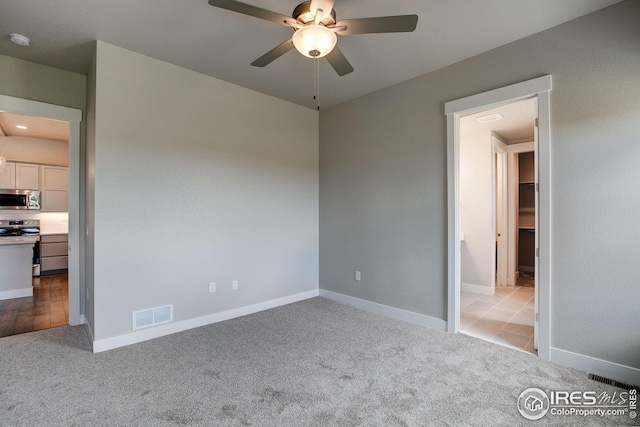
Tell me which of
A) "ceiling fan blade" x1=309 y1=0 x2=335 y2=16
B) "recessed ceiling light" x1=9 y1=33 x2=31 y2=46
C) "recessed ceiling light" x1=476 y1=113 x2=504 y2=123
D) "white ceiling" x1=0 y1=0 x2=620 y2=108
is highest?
"white ceiling" x1=0 y1=0 x2=620 y2=108

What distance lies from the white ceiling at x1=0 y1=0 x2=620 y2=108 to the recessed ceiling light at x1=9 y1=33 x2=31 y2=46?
5cm

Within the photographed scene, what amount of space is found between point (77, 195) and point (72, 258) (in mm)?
719

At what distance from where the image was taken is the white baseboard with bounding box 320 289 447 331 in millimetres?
3309

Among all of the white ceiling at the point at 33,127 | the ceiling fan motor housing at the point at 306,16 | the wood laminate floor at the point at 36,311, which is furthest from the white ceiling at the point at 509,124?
the white ceiling at the point at 33,127

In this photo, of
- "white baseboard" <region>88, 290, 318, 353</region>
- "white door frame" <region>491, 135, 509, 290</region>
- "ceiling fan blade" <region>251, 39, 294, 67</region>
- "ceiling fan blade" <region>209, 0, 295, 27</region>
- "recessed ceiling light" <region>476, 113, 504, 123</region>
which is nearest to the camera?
"ceiling fan blade" <region>209, 0, 295, 27</region>

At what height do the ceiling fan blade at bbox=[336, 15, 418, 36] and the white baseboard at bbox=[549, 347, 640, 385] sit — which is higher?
the ceiling fan blade at bbox=[336, 15, 418, 36]

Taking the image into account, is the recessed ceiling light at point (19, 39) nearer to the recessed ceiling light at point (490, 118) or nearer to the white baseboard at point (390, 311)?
the white baseboard at point (390, 311)

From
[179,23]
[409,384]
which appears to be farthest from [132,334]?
[179,23]

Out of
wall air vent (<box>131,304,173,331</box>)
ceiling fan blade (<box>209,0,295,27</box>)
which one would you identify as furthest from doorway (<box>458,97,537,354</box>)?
wall air vent (<box>131,304,173,331</box>)

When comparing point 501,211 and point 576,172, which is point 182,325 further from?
point 501,211

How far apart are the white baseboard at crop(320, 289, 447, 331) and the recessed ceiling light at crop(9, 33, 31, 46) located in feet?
14.0

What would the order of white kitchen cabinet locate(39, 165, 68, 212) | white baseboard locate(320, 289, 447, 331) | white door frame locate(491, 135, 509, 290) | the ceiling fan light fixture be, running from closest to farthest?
the ceiling fan light fixture < white baseboard locate(320, 289, 447, 331) < white door frame locate(491, 135, 509, 290) < white kitchen cabinet locate(39, 165, 68, 212)

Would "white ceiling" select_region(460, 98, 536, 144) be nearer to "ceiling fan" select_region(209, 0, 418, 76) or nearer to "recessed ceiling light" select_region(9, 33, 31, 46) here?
"ceiling fan" select_region(209, 0, 418, 76)

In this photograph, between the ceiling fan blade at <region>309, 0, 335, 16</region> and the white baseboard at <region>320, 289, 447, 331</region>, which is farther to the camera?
the white baseboard at <region>320, 289, 447, 331</region>
